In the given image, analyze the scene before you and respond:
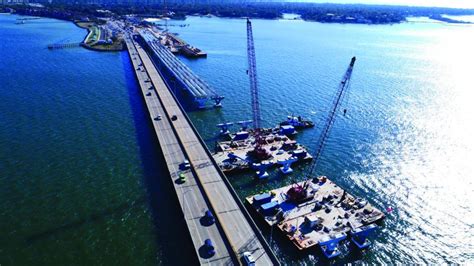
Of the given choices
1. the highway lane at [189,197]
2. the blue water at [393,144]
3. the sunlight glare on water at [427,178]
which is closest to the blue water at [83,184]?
the highway lane at [189,197]

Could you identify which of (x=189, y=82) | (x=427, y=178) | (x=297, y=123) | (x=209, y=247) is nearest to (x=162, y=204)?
(x=209, y=247)

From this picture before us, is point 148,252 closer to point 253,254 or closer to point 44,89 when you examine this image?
point 253,254

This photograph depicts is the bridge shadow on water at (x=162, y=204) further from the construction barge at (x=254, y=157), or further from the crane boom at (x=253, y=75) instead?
the crane boom at (x=253, y=75)

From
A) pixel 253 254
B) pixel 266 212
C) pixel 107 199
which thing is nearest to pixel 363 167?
pixel 266 212

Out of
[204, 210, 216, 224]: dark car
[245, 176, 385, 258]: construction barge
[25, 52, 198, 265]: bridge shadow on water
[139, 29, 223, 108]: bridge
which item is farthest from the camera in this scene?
[139, 29, 223, 108]: bridge

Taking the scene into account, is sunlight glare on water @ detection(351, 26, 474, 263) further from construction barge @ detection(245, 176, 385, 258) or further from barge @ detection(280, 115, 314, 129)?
barge @ detection(280, 115, 314, 129)

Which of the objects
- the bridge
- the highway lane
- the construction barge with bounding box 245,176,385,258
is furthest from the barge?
the highway lane

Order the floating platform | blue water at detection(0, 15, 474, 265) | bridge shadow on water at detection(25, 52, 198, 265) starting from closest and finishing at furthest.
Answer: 1. bridge shadow on water at detection(25, 52, 198, 265)
2. blue water at detection(0, 15, 474, 265)
3. the floating platform
